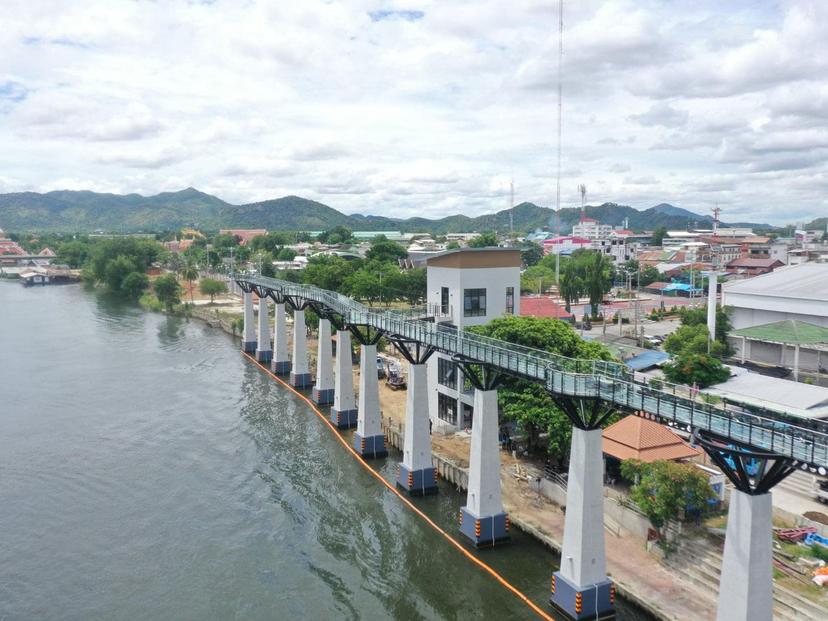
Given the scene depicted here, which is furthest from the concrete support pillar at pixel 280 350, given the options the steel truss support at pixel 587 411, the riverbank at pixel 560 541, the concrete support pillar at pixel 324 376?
the steel truss support at pixel 587 411

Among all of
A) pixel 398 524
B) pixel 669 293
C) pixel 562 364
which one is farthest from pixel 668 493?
pixel 669 293

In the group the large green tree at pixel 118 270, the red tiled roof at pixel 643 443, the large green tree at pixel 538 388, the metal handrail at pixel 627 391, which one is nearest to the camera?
the metal handrail at pixel 627 391

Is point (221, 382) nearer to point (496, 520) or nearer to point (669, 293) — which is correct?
point (496, 520)

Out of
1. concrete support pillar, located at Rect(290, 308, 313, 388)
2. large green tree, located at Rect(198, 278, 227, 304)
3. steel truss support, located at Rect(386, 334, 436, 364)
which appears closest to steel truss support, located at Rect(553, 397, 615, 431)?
steel truss support, located at Rect(386, 334, 436, 364)

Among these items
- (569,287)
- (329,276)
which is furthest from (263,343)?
(569,287)

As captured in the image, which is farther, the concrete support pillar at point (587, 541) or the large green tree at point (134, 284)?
the large green tree at point (134, 284)

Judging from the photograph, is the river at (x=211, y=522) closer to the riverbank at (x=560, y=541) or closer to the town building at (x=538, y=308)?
the riverbank at (x=560, y=541)
